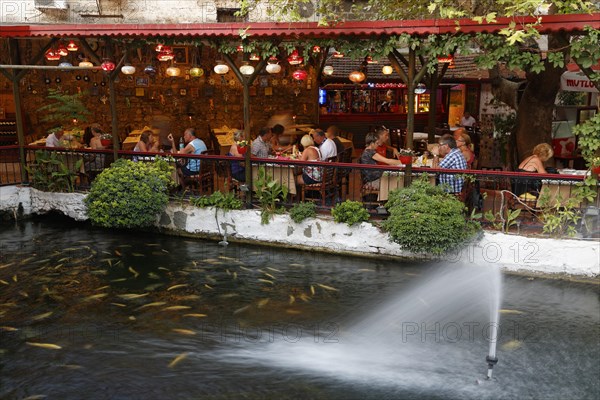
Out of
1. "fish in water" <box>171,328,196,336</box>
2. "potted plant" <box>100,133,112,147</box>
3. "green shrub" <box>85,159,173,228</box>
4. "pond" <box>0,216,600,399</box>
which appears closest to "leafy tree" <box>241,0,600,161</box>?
"pond" <box>0,216,600,399</box>

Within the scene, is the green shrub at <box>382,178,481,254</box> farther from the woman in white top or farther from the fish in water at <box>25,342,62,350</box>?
the fish in water at <box>25,342,62,350</box>

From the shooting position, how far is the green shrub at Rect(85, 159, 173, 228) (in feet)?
39.1

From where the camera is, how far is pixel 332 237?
1143cm

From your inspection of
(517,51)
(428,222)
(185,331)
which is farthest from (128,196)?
(517,51)

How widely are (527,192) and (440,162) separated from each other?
1852 mm

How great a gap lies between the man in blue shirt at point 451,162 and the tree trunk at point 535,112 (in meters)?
3.46

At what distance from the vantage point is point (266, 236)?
11.9 meters

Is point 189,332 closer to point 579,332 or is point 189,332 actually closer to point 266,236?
point 266,236

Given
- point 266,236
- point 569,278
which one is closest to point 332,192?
point 266,236

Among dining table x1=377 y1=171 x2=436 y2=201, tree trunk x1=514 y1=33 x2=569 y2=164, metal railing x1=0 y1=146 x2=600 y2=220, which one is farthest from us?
tree trunk x1=514 y1=33 x2=569 y2=164

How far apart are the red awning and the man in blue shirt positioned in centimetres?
227

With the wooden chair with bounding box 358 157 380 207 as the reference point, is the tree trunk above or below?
above

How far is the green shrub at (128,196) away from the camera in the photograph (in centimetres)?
1191

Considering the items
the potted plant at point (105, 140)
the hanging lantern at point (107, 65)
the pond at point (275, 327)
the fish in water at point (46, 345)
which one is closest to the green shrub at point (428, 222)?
the pond at point (275, 327)
